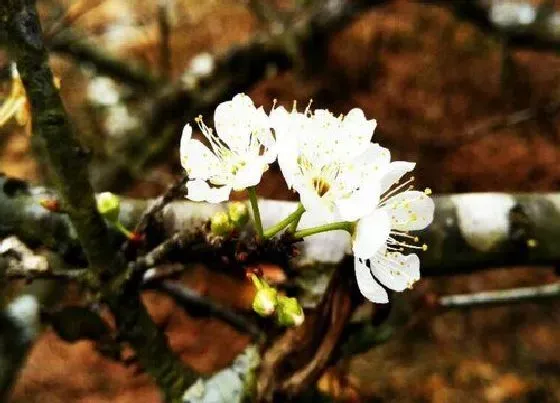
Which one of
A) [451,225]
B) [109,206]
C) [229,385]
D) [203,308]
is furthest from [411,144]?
[109,206]

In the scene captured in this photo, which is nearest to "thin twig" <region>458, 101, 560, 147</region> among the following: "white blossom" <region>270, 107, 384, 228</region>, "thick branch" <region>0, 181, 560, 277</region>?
"thick branch" <region>0, 181, 560, 277</region>

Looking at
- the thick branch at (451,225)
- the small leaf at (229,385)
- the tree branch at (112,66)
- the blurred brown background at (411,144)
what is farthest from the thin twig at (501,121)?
the small leaf at (229,385)

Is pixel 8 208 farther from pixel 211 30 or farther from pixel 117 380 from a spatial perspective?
pixel 211 30

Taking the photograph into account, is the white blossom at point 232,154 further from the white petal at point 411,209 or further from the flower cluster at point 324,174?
the white petal at point 411,209

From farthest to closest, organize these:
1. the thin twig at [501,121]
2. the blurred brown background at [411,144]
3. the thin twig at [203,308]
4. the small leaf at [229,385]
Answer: the thin twig at [501,121] → the blurred brown background at [411,144] → the thin twig at [203,308] → the small leaf at [229,385]

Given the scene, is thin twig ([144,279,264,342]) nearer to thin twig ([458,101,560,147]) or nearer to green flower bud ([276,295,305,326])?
green flower bud ([276,295,305,326])
